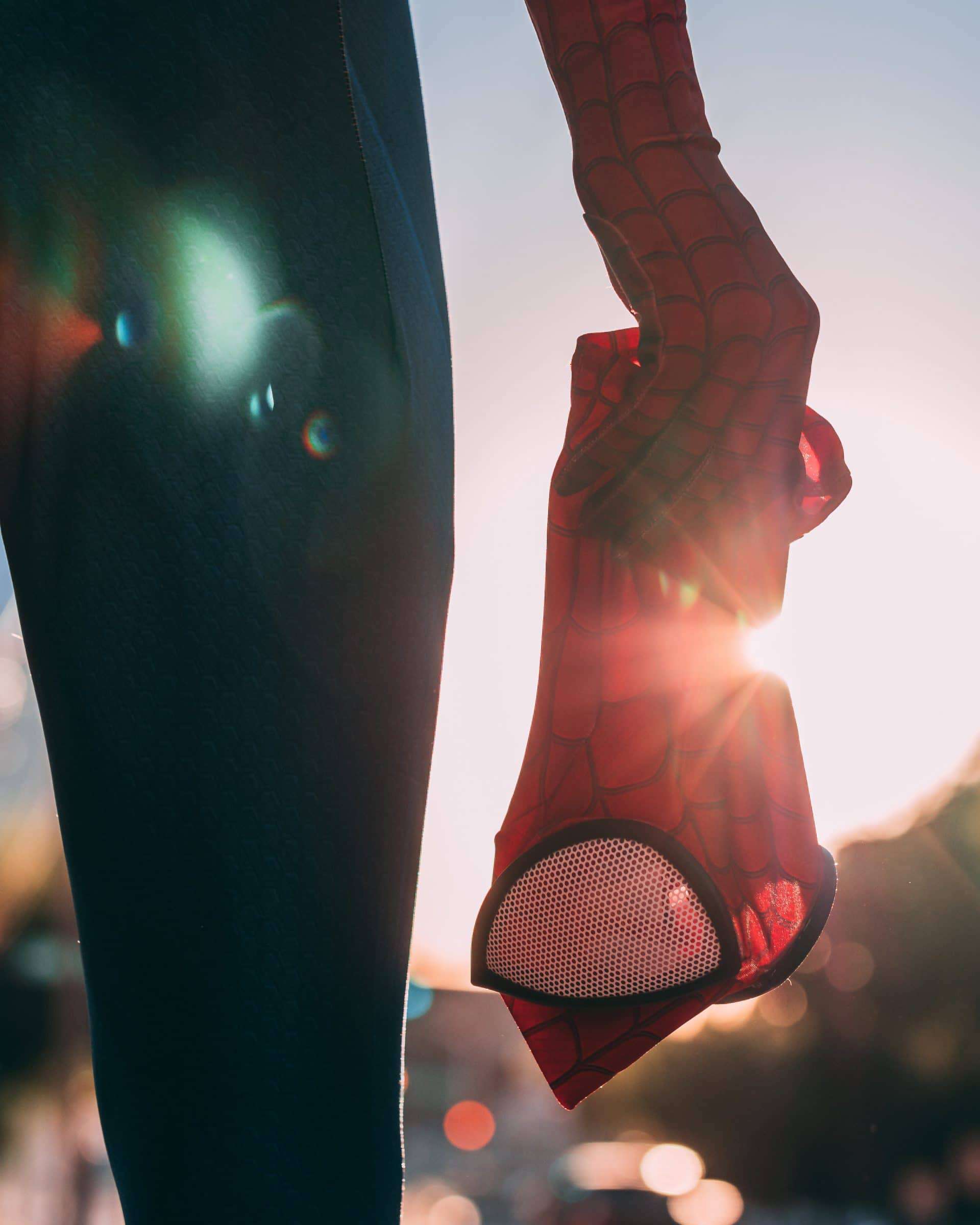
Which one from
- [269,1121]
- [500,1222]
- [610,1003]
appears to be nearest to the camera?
[269,1121]

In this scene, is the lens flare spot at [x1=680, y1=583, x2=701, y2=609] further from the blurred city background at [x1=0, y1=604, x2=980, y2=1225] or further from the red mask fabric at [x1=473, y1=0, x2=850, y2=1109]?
the blurred city background at [x1=0, y1=604, x2=980, y2=1225]

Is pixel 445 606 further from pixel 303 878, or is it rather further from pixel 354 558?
pixel 303 878

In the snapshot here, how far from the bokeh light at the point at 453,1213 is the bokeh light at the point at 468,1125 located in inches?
579

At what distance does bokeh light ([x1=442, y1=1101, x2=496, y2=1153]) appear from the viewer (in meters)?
42.4

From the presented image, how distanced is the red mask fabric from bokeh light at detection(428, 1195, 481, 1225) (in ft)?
87.7

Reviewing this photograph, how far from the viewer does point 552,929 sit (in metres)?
0.80

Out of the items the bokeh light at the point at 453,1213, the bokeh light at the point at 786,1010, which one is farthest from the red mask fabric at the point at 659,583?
the bokeh light at the point at 786,1010

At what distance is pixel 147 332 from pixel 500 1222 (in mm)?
29145

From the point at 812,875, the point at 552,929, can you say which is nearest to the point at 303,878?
the point at 552,929

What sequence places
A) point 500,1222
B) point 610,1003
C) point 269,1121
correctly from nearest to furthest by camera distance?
point 269,1121
point 610,1003
point 500,1222

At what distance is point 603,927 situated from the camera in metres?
0.78

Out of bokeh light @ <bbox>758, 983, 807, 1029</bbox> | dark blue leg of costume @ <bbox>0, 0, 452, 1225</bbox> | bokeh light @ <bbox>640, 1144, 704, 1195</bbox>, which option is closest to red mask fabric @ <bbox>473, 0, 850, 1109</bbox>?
dark blue leg of costume @ <bbox>0, 0, 452, 1225</bbox>

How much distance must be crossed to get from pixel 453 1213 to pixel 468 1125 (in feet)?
63.4

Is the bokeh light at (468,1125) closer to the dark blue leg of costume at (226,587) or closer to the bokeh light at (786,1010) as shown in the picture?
the bokeh light at (786,1010)
